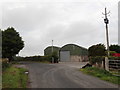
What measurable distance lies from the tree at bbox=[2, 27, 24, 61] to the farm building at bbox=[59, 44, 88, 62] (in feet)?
46.5

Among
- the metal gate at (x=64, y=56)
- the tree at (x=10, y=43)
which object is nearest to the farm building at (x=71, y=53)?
the metal gate at (x=64, y=56)

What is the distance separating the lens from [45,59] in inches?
1986

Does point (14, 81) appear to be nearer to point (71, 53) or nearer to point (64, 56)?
point (64, 56)

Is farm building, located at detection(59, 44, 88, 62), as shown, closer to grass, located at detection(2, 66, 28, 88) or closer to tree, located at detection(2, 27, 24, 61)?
tree, located at detection(2, 27, 24, 61)

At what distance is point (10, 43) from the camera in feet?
147

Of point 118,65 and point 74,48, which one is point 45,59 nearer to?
point 74,48

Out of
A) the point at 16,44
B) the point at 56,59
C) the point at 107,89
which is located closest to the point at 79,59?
the point at 56,59

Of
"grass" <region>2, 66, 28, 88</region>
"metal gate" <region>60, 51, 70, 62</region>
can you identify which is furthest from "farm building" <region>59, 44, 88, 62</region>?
"grass" <region>2, 66, 28, 88</region>

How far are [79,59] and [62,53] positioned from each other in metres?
5.11

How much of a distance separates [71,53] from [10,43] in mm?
19756

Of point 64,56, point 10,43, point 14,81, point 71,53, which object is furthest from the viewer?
point 71,53

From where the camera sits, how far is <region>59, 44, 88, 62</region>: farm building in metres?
57.4

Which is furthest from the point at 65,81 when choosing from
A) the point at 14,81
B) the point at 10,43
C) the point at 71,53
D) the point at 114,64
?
the point at 71,53

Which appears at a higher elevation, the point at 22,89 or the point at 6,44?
the point at 6,44
